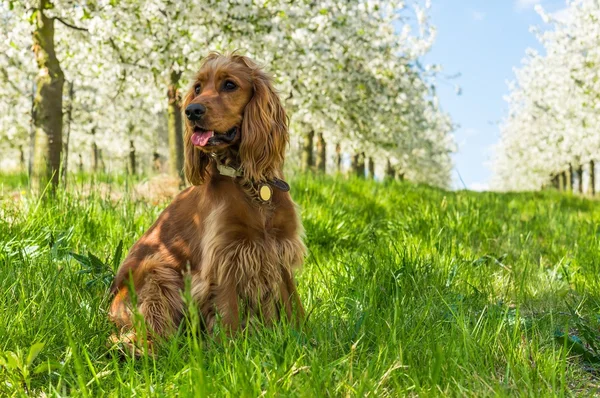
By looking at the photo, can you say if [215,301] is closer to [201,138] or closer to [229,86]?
[201,138]

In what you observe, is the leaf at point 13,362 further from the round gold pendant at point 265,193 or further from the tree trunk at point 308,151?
the tree trunk at point 308,151

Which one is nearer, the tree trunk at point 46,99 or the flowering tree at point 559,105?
the tree trunk at point 46,99

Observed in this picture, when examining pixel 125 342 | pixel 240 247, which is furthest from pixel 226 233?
pixel 125 342

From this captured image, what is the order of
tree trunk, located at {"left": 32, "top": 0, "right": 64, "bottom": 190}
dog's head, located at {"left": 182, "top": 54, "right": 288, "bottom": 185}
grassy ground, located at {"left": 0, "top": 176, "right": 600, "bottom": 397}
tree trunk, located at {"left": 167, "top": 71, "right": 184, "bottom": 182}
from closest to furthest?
grassy ground, located at {"left": 0, "top": 176, "right": 600, "bottom": 397} → dog's head, located at {"left": 182, "top": 54, "right": 288, "bottom": 185} → tree trunk, located at {"left": 32, "top": 0, "right": 64, "bottom": 190} → tree trunk, located at {"left": 167, "top": 71, "right": 184, "bottom": 182}

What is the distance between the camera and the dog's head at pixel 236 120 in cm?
289

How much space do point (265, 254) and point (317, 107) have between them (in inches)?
480

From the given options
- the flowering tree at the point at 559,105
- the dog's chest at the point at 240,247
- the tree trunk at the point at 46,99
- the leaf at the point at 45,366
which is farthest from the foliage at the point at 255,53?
the flowering tree at the point at 559,105

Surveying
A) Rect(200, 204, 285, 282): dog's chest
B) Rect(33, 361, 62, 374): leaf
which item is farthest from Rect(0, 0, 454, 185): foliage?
Rect(33, 361, 62, 374): leaf

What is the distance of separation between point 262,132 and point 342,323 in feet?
3.78

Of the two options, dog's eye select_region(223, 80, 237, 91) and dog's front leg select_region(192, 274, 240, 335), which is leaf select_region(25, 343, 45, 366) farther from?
dog's eye select_region(223, 80, 237, 91)

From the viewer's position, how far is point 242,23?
8797 mm

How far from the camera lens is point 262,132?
304 cm

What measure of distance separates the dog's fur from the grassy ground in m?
0.18

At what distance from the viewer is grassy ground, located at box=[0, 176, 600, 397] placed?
1.95 meters
